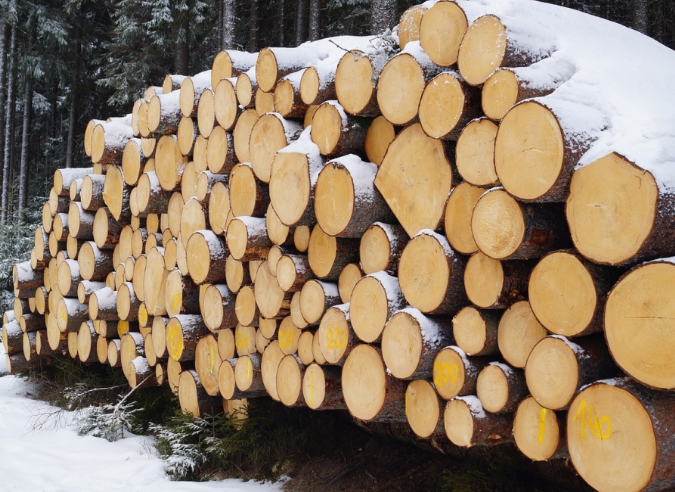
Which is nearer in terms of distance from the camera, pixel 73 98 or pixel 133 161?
pixel 133 161

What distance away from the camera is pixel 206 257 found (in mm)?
4598

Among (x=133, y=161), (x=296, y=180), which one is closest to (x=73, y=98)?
(x=133, y=161)

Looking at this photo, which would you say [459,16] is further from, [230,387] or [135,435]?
[135,435]

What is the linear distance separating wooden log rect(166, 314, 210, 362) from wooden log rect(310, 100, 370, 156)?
2.15 m

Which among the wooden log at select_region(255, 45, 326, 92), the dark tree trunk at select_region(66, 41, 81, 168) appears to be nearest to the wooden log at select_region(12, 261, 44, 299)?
the wooden log at select_region(255, 45, 326, 92)

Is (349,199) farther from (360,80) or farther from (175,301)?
(175,301)

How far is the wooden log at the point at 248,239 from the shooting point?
4.09m

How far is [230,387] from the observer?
4629mm

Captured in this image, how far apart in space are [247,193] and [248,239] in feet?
1.31

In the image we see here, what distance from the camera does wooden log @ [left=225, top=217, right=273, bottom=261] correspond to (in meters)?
4.09

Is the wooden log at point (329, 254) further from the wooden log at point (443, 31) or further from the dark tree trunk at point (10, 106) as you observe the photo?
the dark tree trunk at point (10, 106)

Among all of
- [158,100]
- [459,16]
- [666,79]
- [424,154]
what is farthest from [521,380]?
[158,100]

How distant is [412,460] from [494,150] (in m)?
2.61

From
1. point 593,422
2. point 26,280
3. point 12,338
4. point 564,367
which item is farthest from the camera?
point 12,338
